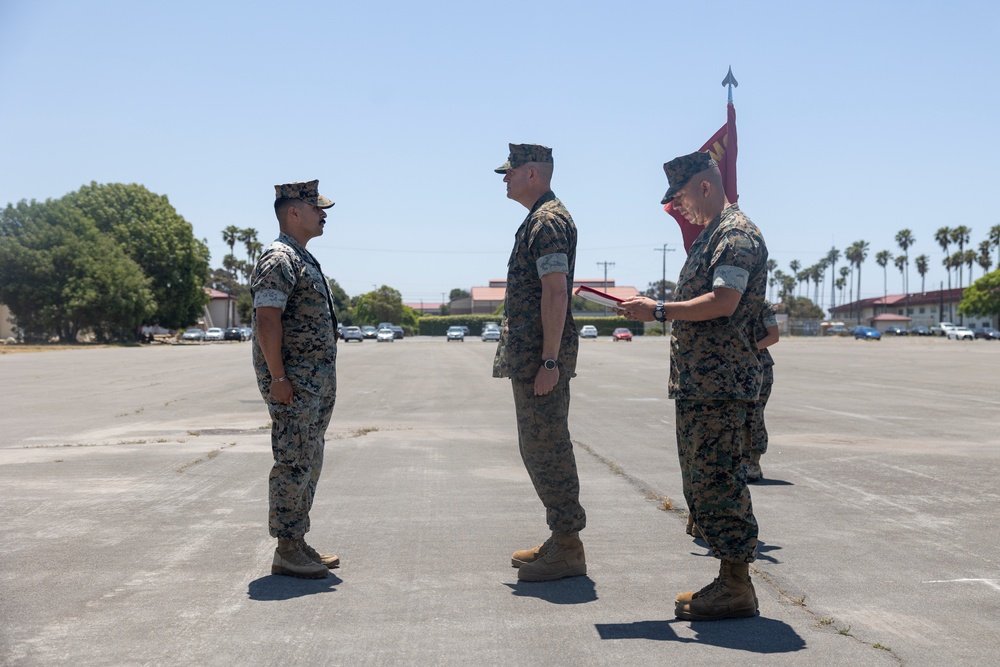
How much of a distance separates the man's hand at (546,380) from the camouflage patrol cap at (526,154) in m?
1.14

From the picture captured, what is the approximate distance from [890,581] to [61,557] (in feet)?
14.3

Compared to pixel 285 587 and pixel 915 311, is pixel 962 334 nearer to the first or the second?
pixel 915 311

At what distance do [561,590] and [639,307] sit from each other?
147 centimetres

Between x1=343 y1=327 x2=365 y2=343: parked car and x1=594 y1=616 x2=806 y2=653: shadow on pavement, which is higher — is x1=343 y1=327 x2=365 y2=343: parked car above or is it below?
above

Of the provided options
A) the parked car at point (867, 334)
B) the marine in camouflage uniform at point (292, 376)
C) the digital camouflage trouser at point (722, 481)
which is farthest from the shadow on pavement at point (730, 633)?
the parked car at point (867, 334)

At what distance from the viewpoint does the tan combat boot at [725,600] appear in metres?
4.07

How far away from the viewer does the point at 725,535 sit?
4090mm

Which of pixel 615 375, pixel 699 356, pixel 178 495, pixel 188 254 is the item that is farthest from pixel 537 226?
pixel 188 254

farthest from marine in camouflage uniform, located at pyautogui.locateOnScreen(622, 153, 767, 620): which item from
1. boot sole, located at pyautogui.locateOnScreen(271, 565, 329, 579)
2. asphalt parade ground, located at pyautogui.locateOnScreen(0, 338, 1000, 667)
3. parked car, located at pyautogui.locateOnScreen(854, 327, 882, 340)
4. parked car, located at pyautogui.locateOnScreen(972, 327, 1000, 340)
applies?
parked car, located at pyautogui.locateOnScreen(972, 327, 1000, 340)

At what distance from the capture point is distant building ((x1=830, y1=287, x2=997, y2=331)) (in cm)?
12146

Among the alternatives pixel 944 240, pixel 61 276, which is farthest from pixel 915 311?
pixel 61 276

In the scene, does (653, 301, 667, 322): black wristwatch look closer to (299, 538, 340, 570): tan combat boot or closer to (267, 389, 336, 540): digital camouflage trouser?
(267, 389, 336, 540): digital camouflage trouser

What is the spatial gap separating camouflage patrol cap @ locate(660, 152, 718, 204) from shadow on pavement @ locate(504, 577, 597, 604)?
6.44 ft

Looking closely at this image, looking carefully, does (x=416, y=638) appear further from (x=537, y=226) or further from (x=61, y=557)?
(x=61, y=557)
